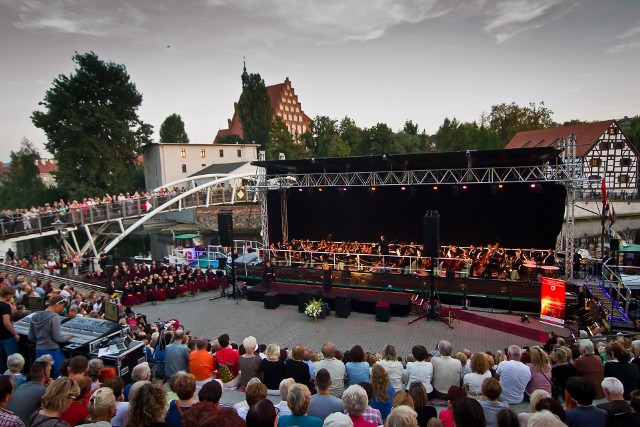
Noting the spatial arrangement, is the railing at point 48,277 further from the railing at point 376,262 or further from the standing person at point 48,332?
the standing person at point 48,332

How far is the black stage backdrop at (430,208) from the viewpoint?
50.5ft

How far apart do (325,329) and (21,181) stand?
55454mm

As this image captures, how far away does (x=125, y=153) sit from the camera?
119 feet

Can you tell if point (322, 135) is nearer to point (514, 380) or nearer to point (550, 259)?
point (550, 259)

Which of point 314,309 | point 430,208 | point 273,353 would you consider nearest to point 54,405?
point 273,353

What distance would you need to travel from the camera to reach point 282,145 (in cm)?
4528

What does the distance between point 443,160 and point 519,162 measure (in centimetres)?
277

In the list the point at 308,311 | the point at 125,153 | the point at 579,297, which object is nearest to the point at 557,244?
the point at 579,297

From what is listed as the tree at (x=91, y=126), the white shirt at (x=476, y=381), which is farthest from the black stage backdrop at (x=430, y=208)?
the tree at (x=91, y=126)

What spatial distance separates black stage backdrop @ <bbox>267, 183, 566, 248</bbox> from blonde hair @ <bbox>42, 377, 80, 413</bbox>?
1351 centimetres

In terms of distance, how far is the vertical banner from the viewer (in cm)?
1041

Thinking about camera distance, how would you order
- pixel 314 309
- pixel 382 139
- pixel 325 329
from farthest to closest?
pixel 382 139
pixel 314 309
pixel 325 329

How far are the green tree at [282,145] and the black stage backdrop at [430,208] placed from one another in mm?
25694

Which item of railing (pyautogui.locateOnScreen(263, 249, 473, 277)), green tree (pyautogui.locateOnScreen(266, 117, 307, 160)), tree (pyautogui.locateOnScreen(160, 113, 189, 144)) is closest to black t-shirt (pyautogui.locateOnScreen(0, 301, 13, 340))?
railing (pyautogui.locateOnScreen(263, 249, 473, 277))
